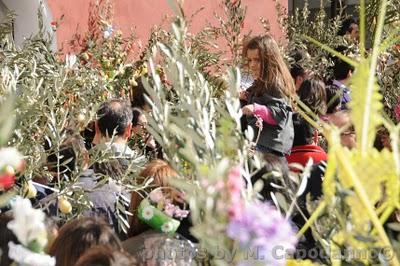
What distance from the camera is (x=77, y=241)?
2377 mm

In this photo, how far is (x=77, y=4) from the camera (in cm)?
723

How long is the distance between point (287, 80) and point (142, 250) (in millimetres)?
1600

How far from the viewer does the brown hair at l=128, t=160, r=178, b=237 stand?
289cm

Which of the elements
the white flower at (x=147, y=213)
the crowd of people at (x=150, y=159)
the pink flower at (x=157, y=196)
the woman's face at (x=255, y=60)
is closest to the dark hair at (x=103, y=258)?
the crowd of people at (x=150, y=159)

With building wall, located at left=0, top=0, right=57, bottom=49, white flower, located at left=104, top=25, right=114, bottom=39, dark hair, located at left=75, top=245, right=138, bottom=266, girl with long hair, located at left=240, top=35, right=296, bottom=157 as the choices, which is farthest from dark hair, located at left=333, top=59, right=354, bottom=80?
dark hair, located at left=75, top=245, right=138, bottom=266

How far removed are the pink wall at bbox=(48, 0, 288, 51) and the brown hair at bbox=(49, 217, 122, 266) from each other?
4.21m

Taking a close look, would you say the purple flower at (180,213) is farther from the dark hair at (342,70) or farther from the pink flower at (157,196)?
the dark hair at (342,70)

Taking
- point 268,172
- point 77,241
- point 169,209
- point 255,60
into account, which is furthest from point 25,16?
point 268,172

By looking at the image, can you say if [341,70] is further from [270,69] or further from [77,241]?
[77,241]

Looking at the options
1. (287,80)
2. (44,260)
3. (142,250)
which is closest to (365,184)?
(44,260)

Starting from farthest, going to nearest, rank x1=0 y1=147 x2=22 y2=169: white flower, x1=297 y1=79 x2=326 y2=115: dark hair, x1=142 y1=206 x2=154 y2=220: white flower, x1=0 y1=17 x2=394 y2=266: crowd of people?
x1=297 y1=79 x2=326 y2=115: dark hair → x1=142 y1=206 x2=154 y2=220: white flower → x1=0 y1=17 x2=394 y2=266: crowd of people → x1=0 y1=147 x2=22 y2=169: white flower

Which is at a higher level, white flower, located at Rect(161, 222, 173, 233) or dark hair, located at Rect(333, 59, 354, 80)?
dark hair, located at Rect(333, 59, 354, 80)

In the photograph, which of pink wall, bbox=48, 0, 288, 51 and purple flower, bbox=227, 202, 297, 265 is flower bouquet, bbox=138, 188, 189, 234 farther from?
pink wall, bbox=48, 0, 288, 51

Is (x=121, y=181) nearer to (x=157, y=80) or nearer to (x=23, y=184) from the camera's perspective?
(x=23, y=184)
